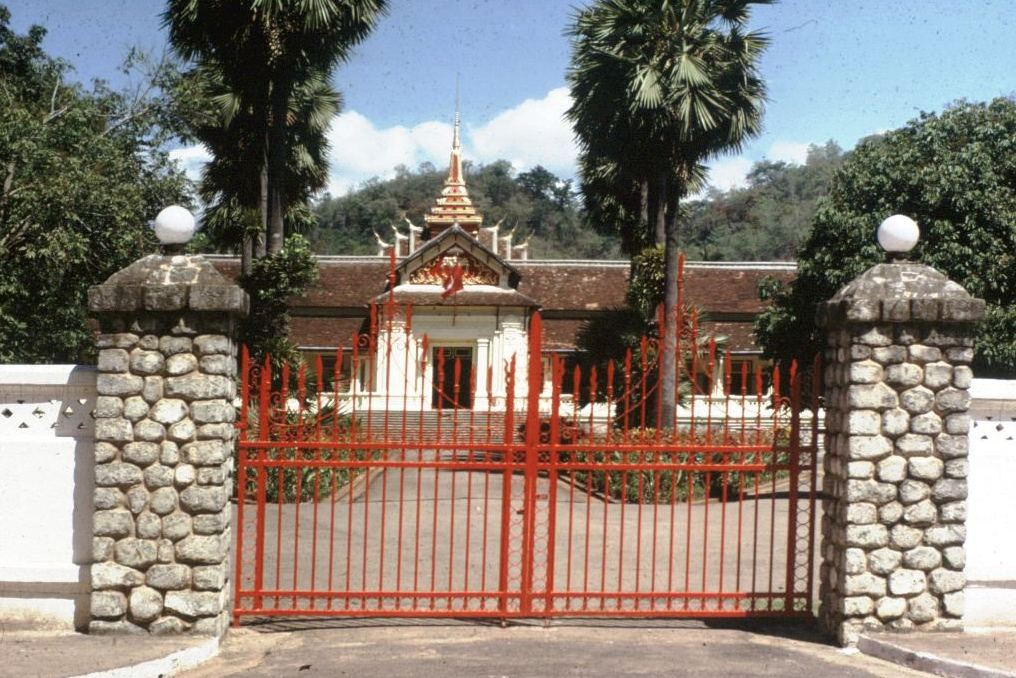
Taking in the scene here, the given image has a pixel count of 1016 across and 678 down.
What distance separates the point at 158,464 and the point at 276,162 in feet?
36.5

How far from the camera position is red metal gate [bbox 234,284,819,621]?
293 inches

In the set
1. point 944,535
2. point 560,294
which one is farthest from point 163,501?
point 560,294

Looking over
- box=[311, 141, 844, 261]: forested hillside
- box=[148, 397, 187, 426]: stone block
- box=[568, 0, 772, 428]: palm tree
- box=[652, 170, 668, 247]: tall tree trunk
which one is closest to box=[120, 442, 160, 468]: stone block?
box=[148, 397, 187, 426]: stone block

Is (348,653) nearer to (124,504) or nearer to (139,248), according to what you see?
(124,504)


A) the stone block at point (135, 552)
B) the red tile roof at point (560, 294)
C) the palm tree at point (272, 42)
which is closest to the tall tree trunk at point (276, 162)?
the palm tree at point (272, 42)

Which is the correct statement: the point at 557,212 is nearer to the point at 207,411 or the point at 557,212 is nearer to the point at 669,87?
the point at 669,87

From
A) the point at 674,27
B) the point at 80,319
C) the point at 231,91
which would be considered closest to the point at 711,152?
the point at 674,27

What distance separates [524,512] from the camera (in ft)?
24.8

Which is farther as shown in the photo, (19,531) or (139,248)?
(139,248)

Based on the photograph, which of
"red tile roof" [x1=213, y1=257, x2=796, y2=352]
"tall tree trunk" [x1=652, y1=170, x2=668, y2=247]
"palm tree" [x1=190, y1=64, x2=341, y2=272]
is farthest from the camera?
"red tile roof" [x1=213, y1=257, x2=796, y2=352]

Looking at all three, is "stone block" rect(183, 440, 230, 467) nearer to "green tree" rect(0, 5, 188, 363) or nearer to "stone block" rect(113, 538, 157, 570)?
"stone block" rect(113, 538, 157, 570)

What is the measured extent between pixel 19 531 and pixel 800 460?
17.5ft

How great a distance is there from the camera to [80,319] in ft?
65.0

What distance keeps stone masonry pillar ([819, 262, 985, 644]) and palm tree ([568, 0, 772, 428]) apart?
424 inches
